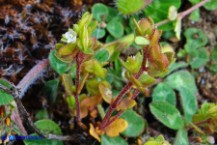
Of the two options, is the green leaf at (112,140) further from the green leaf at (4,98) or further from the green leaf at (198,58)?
the green leaf at (198,58)

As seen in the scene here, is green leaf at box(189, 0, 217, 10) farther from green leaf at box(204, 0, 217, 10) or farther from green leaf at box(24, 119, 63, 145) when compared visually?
green leaf at box(24, 119, 63, 145)

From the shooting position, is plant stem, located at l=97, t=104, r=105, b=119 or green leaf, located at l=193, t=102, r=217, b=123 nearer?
green leaf, located at l=193, t=102, r=217, b=123

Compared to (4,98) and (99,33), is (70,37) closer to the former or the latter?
(4,98)

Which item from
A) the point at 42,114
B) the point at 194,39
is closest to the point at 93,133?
the point at 42,114

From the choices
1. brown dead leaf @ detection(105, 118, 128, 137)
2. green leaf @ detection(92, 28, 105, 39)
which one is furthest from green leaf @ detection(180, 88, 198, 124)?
green leaf @ detection(92, 28, 105, 39)

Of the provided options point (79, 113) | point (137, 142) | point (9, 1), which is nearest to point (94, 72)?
point (79, 113)

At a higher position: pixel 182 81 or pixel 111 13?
pixel 111 13
